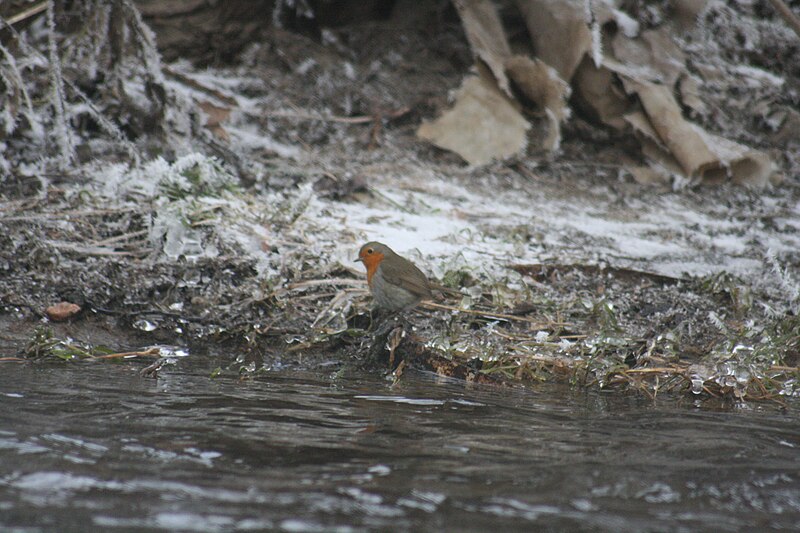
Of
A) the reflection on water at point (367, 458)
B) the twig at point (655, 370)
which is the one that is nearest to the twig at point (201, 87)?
the reflection on water at point (367, 458)

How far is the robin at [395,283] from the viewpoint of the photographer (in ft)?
14.8

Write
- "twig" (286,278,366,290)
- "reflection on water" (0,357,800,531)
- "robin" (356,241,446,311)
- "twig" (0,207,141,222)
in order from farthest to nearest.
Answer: "twig" (0,207,141,222)
"twig" (286,278,366,290)
"robin" (356,241,446,311)
"reflection on water" (0,357,800,531)

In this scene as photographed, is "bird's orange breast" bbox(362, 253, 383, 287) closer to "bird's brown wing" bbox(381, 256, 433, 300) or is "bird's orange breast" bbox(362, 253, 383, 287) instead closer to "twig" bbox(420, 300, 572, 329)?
"bird's brown wing" bbox(381, 256, 433, 300)

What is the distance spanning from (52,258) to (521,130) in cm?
419

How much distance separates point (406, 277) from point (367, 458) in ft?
5.70

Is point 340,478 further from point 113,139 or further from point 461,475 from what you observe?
point 113,139

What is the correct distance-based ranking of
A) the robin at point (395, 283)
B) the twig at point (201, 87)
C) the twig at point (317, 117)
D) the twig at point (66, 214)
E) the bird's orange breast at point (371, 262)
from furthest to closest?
the twig at point (317, 117) → the twig at point (201, 87) → the twig at point (66, 214) → the bird's orange breast at point (371, 262) → the robin at point (395, 283)

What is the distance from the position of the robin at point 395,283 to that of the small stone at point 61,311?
162 cm

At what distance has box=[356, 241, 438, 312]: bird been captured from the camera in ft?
14.8

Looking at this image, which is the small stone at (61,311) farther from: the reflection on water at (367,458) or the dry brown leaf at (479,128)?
the dry brown leaf at (479,128)

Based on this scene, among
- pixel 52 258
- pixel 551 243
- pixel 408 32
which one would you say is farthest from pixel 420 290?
pixel 408 32

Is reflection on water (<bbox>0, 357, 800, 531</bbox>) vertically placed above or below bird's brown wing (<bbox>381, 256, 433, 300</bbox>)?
below

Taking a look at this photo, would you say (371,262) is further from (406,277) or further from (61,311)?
(61,311)

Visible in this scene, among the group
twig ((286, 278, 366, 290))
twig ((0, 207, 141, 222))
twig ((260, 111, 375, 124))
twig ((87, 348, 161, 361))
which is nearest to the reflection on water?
twig ((87, 348, 161, 361))
